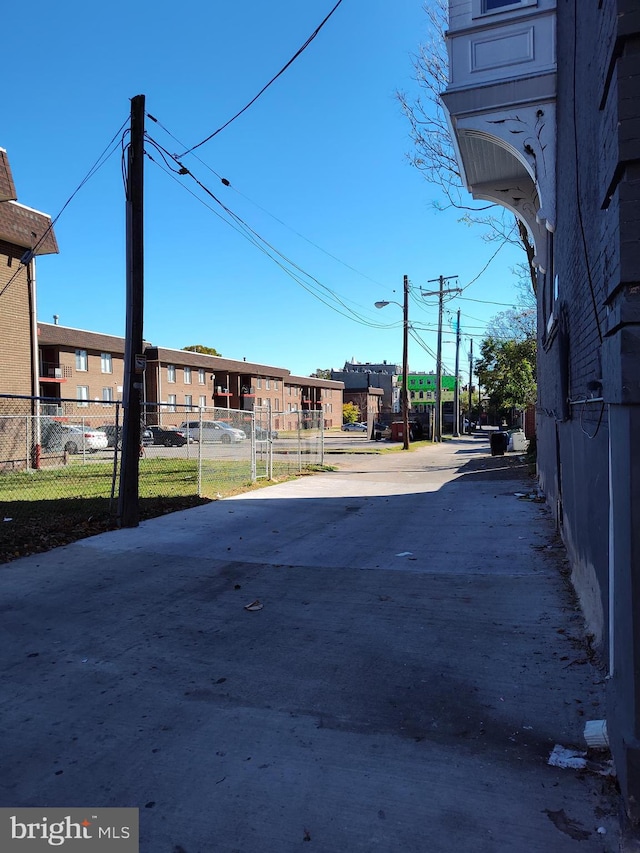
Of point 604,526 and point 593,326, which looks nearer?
point 604,526

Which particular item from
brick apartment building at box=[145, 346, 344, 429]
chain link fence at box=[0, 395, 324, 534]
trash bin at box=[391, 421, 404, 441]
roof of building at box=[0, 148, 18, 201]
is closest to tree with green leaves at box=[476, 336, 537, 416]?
trash bin at box=[391, 421, 404, 441]

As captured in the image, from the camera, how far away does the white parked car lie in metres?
22.7

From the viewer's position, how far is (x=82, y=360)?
139 feet

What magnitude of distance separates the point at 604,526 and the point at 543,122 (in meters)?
6.16

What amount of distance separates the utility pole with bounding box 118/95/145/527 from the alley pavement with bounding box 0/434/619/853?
1.85m

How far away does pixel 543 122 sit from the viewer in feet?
24.8

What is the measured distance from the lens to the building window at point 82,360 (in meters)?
41.8

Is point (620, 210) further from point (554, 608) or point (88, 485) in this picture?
point (88, 485)

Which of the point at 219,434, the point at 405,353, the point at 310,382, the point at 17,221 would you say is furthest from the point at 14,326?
the point at 310,382

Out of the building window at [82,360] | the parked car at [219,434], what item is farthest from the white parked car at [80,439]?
the building window at [82,360]

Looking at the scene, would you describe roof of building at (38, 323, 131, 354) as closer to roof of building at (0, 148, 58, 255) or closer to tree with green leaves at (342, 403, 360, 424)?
roof of building at (0, 148, 58, 255)

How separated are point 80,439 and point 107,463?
1.54 meters

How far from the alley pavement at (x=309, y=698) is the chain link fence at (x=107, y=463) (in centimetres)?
451

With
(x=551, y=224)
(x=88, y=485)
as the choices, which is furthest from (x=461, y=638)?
(x=88, y=485)
